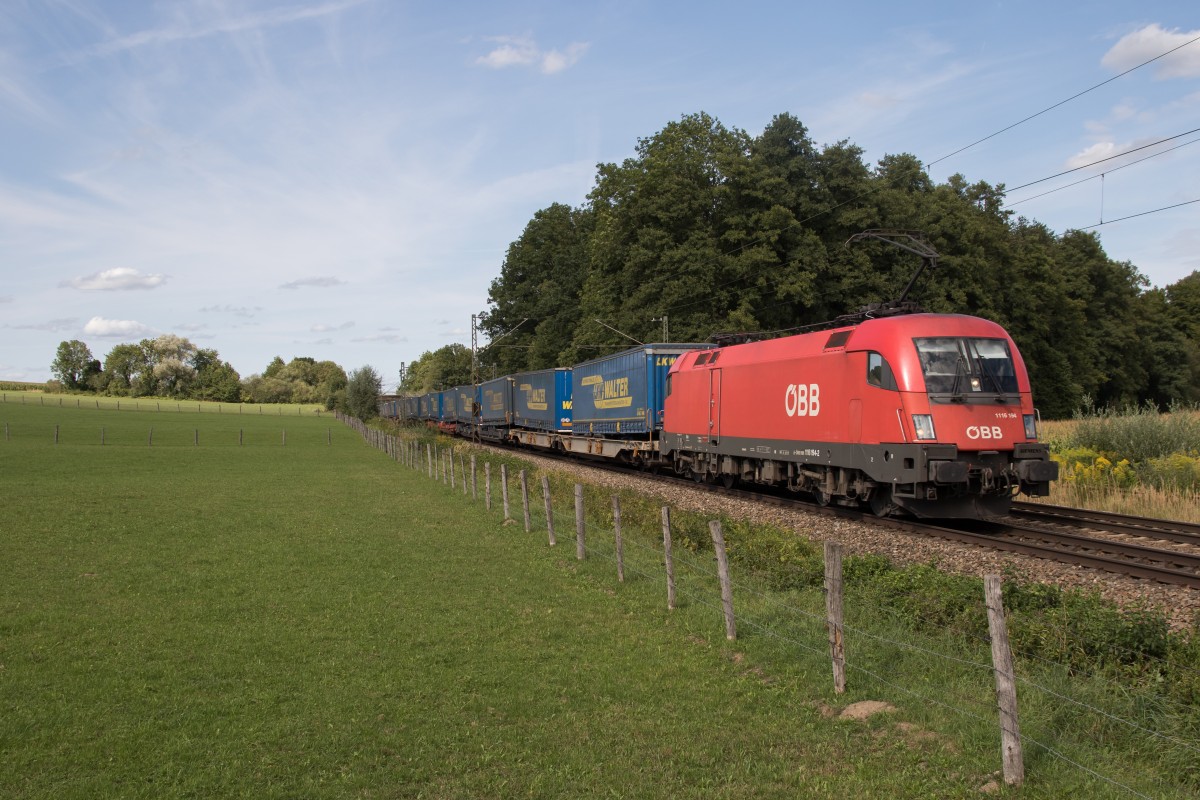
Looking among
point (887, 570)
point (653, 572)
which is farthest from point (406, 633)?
point (887, 570)

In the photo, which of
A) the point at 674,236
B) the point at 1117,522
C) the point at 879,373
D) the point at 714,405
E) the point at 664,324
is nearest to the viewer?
the point at 879,373

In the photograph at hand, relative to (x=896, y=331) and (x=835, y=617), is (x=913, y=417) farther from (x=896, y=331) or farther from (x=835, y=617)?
(x=835, y=617)

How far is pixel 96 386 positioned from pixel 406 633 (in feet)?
504

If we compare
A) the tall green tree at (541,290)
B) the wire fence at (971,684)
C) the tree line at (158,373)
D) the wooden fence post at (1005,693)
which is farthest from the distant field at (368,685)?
the tree line at (158,373)

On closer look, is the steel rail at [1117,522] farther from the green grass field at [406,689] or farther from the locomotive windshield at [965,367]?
the green grass field at [406,689]

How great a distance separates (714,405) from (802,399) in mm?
4476

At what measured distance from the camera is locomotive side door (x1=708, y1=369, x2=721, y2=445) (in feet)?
68.9

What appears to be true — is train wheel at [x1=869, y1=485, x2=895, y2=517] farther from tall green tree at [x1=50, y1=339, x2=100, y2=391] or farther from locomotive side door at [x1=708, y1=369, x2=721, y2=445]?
tall green tree at [x1=50, y1=339, x2=100, y2=391]

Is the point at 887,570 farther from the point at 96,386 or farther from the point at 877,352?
the point at 96,386

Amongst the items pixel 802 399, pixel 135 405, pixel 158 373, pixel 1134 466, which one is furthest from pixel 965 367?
pixel 158 373

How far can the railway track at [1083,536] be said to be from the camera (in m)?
11.2

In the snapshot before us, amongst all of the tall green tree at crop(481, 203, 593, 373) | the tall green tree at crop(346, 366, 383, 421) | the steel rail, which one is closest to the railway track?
the steel rail

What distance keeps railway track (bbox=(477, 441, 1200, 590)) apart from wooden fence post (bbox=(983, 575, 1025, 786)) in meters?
6.39

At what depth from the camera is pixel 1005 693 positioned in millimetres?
5227
